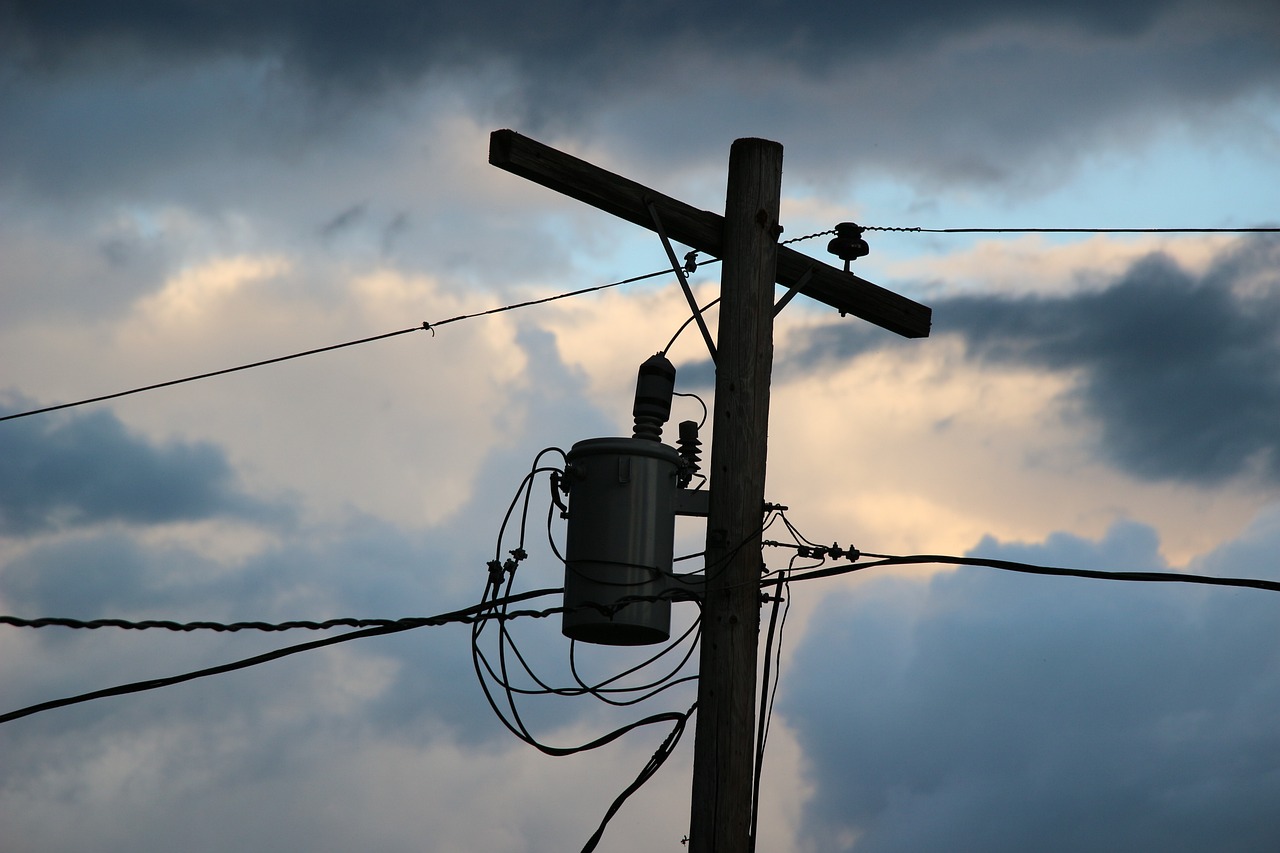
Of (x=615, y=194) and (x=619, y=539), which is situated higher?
(x=615, y=194)

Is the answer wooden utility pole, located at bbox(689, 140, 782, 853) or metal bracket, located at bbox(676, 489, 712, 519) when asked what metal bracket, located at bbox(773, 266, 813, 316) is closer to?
wooden utility pole, located at bbox(689, 140, 782, 853)

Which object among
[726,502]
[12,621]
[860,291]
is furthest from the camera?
[860,291]

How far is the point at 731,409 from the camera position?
7.87m

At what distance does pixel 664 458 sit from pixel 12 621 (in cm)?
316

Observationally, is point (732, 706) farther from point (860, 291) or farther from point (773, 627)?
point (860, 291)

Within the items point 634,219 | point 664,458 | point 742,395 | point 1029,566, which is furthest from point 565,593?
point 1029,566

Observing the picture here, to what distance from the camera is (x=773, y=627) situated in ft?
26.2

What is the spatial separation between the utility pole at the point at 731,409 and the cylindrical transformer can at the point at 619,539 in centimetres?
24

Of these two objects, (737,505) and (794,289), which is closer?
(737,505)

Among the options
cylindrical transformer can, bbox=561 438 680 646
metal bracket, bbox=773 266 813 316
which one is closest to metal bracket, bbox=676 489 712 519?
cylindrical transformer can, bbox=561 438 680 646

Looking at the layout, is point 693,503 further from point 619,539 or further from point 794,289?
point 794,289

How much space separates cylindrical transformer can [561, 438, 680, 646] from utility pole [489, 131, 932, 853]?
242mm

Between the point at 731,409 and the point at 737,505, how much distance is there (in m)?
0.48

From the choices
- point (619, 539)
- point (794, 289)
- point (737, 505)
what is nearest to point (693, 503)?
point (737, 505)
